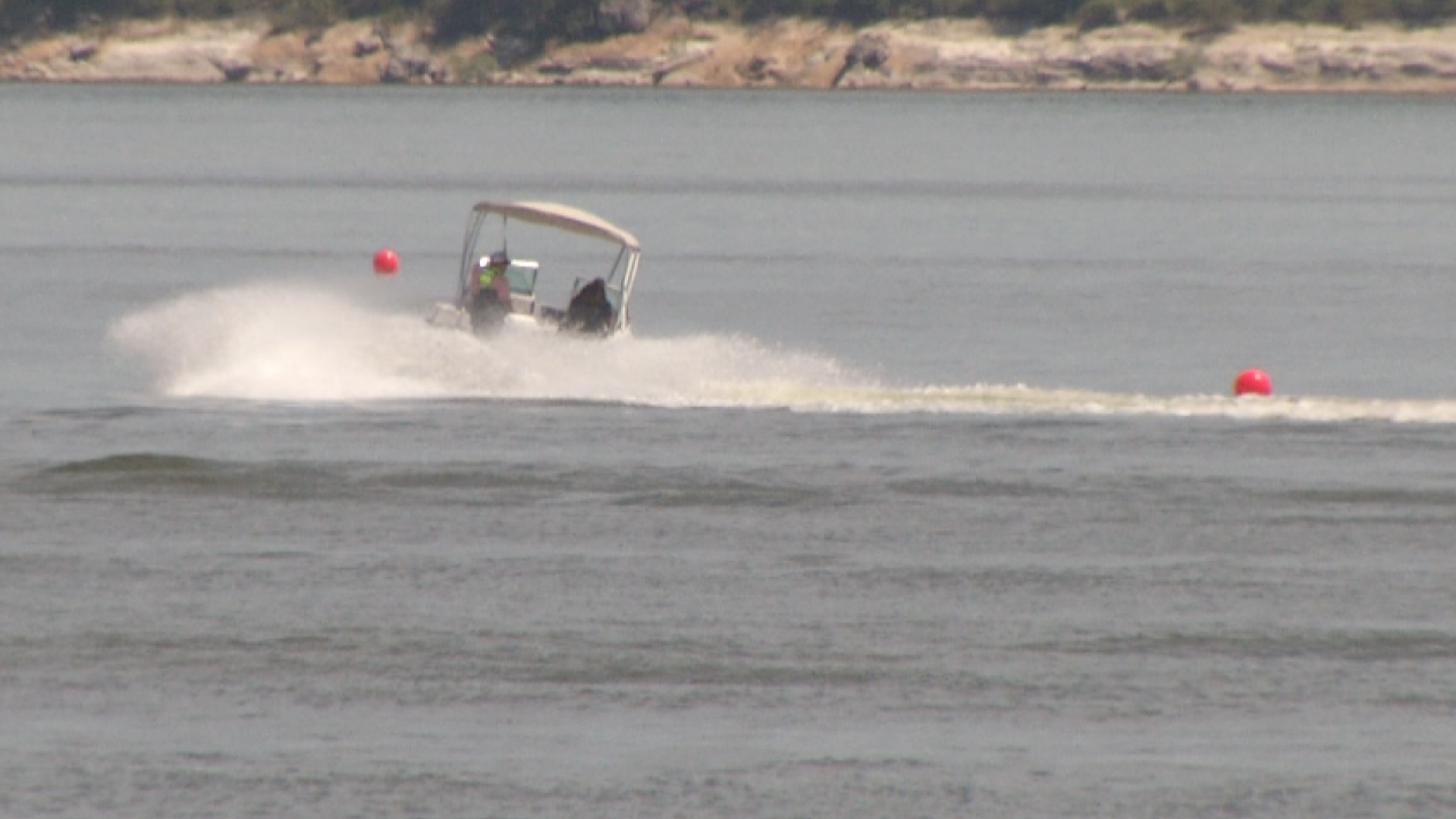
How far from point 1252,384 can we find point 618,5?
134086 mm

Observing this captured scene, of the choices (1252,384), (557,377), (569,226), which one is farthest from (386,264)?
(1252,384)

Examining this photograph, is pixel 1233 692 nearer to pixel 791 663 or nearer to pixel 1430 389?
pixel 791 663

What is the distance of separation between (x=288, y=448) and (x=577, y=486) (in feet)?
12.9

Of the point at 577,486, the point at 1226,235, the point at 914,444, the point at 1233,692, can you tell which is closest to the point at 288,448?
the point at 577,486

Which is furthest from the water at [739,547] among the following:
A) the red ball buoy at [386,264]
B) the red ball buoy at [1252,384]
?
the red ball buoy at [1252,384]

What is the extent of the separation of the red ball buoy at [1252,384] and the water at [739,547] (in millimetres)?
1484

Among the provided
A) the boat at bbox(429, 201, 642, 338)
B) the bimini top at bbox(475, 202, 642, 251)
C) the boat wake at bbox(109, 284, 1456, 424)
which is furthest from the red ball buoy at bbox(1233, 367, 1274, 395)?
the bimini top at bbox(475, 202, 642, 251)

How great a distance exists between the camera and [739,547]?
84.4 ft

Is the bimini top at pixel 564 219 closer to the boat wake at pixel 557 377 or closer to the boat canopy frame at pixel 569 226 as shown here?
the boat canopy frame at pixel 569 226

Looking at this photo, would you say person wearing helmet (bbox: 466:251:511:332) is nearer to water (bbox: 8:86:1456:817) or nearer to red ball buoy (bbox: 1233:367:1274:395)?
water (bbox: 8:86:1456:817)

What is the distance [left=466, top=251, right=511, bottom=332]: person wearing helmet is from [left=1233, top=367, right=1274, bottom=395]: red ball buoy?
908cm

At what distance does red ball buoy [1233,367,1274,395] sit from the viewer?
117 feet

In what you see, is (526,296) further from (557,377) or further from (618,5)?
(618,5)

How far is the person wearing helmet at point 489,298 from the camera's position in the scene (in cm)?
3572
